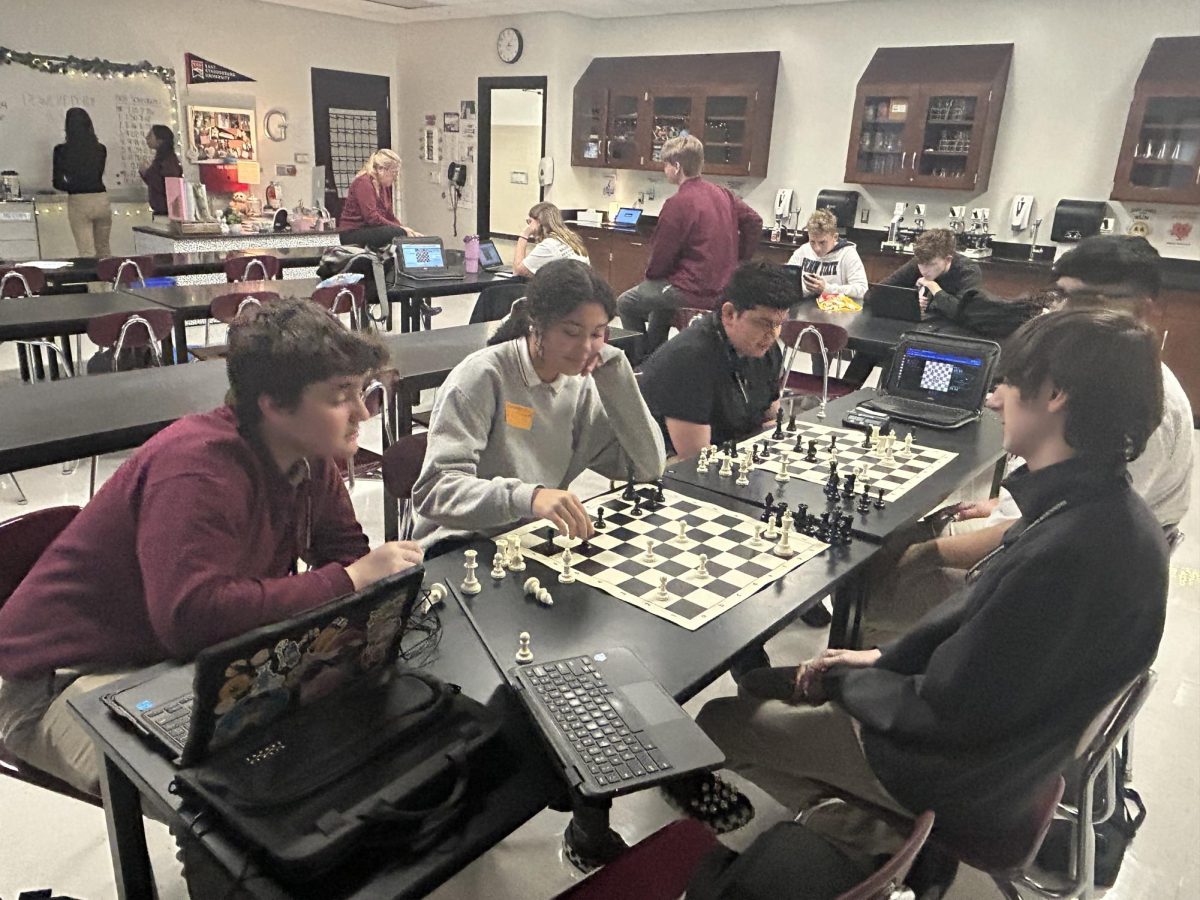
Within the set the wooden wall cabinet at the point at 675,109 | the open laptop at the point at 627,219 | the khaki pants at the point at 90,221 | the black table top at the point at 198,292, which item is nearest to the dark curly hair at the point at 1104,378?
the black table top at the point at 198,292

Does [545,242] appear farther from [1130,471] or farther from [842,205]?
[1130,471]

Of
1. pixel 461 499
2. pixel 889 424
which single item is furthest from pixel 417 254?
pixel 461 499

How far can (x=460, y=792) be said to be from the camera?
3.46 feet

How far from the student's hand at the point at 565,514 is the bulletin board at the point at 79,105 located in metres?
8.19

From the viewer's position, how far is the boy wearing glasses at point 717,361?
8.41 ft

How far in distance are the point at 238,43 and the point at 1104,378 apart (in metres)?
9.60

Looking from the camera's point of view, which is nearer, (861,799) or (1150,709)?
(861,799)

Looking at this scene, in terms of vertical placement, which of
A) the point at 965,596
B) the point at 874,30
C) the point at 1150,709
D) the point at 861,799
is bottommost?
the point at 1150,709

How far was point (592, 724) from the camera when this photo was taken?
119 cm

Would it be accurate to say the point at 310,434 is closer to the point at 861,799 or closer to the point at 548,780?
the point at 548,780

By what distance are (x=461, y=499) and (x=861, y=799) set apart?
987mm

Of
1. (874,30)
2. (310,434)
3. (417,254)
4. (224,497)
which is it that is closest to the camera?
(224,497)

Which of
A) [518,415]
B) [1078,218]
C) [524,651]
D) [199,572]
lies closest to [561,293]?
[518,415]

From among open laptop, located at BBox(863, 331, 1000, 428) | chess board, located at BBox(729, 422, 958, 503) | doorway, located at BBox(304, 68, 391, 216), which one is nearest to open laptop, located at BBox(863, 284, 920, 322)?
open laptop, located at BBox(863, 331, 1000, 428)
